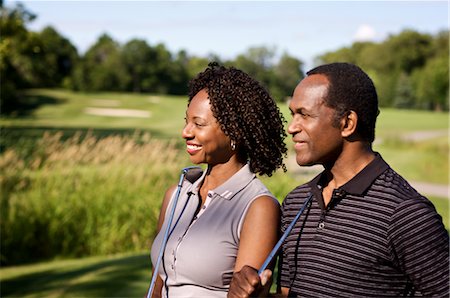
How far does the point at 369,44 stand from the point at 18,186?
54.0 metres

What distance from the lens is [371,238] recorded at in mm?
2346

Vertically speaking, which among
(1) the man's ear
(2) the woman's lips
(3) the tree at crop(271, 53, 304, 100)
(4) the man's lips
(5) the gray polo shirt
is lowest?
(3) the tree at crop(271, 53, 304, 100)

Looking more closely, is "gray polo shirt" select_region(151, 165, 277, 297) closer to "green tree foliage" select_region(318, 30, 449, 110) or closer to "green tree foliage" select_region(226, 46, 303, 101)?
"green tree foliage" select_region(226, 46, 303, 101)

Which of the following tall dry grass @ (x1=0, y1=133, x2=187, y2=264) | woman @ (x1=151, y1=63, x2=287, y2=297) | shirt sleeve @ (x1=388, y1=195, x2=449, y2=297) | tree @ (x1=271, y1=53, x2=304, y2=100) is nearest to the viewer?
shirt sleeve @ (x1=388, y1=195, x2=449, y2=297)

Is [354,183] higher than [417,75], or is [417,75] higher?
[354,183]

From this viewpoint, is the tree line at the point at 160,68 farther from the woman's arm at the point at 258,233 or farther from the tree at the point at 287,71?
the woman's arm at the point at 258,233

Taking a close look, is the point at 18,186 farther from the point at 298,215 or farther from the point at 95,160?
the point at 298,215

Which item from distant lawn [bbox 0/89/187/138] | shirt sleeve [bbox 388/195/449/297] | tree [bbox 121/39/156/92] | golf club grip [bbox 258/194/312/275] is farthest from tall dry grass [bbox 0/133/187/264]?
tree [bbox 121/39/156/92]

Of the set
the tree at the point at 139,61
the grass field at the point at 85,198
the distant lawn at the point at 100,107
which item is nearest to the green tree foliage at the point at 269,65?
the distant lawn at the point at 100,107

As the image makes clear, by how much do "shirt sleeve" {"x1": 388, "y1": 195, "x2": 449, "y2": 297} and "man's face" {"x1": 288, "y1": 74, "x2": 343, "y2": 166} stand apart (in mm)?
344

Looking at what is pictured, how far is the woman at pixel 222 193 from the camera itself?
2.69 meters

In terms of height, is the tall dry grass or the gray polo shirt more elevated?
the gray polo shirt

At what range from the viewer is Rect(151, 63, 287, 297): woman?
2691 mm

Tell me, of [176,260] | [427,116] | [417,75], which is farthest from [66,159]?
[417,75]
